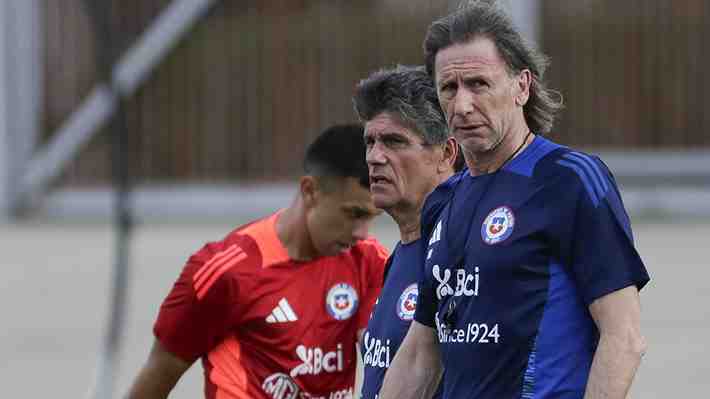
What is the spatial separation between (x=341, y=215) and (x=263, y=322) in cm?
45

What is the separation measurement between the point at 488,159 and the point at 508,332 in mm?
436

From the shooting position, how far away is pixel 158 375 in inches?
197

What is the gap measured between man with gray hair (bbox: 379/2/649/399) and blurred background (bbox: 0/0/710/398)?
12413 mm

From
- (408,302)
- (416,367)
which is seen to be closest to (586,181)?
(416,367)

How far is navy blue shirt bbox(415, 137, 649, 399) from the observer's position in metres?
3.19

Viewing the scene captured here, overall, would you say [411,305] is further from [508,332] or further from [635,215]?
[635,215]

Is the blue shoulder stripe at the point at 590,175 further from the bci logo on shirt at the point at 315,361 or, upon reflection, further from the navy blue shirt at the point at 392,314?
the bci logo on shirt at the point at 315,361

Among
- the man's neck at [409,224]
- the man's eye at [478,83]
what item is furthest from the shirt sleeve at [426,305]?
the man's eye at [478,83]

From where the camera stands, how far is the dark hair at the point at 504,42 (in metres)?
3.43

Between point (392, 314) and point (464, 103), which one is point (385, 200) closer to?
point (392, 314)

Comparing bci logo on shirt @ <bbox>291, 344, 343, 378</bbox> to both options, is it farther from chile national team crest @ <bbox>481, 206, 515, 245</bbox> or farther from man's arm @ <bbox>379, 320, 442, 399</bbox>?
chile national team crest @ <bbox>481, 206, 515, 245</bbox>

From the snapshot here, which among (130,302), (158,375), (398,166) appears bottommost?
(130,302)

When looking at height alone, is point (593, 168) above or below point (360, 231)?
above

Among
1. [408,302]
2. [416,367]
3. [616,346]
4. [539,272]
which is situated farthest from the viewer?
[408,302]
